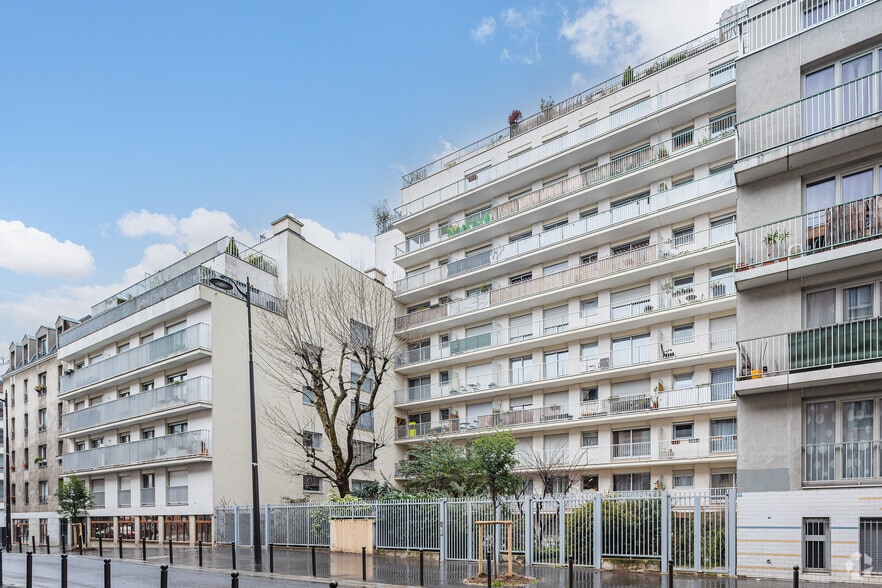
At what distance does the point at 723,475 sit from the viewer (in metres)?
25.6

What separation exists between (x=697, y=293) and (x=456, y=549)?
576 inches

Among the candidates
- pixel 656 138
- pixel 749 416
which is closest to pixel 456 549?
pixel 749 416

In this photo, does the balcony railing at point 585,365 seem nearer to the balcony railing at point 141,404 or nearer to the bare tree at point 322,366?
the bare tree at point 322,366

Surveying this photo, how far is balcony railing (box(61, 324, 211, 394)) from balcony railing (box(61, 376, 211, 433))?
1370 mm

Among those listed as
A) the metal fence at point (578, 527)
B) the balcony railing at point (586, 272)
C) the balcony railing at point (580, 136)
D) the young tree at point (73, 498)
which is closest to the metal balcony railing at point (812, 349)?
the metal fence at point (578, 527)

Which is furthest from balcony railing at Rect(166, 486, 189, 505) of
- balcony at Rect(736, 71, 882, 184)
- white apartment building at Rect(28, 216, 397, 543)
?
balcony at Rect(736, 71, 882, 184)

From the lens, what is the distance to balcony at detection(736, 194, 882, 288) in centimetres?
1357

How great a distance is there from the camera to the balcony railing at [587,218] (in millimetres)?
26781

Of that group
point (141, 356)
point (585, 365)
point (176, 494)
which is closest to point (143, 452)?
point (176, 494)

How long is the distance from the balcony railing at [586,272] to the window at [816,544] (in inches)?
564

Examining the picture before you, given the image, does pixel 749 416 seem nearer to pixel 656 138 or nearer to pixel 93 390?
pixel 656 138

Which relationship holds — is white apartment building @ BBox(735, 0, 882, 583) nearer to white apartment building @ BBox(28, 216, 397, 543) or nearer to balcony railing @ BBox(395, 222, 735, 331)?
balcony railing @ BBox(395, 222, 735, 331)

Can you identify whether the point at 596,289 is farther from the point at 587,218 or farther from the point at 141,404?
the point at 141,404

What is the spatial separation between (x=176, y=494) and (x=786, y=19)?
28.0m
